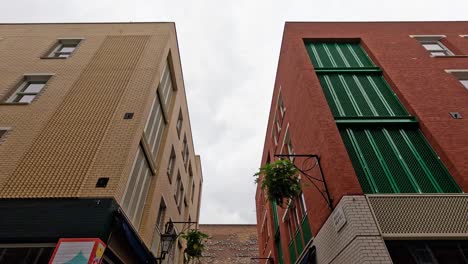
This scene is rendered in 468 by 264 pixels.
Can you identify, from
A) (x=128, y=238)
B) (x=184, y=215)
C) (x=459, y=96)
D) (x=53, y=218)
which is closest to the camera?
(x=53, y=218)

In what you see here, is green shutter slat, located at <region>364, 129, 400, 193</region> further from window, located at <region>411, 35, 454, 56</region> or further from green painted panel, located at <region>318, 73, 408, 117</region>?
window, located at <region>411, 35, 454, 56</region>

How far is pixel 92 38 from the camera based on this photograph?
14305 millimetres

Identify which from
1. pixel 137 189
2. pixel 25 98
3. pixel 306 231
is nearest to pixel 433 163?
pixel 306 231

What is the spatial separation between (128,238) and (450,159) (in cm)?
1025

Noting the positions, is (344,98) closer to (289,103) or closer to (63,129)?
(289,103)

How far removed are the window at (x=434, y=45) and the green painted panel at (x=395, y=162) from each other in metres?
7.72

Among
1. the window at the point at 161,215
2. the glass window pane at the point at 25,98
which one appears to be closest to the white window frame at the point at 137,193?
the window at the point at 161,215

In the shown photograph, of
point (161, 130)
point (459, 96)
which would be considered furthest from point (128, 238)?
point (459, 96)

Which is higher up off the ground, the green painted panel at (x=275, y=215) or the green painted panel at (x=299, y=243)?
the green painted panel at (x=275, y=215)

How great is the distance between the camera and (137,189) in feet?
32.8

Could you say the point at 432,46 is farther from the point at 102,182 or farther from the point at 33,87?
the point at 33,87

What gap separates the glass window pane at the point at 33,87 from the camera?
37.5ft

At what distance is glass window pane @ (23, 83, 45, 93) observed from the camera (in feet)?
37.5

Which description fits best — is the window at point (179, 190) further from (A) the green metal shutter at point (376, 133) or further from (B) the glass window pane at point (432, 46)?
(B) the glass window pane at point (432, 46)
